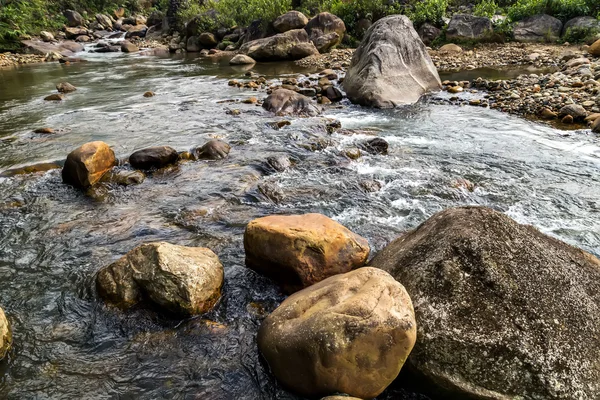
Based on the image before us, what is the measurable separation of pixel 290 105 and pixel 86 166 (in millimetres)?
6199

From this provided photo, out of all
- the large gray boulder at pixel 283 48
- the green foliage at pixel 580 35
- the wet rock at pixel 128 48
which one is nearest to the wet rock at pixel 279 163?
the large gray boulder at pixel 283 48

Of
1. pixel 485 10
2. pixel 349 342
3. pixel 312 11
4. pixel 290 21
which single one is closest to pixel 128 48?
pixel 290 21

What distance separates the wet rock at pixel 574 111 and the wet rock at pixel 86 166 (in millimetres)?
10625

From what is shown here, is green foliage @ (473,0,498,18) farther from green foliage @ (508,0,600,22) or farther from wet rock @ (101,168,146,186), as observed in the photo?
wet rock @ (101,168,146,186)

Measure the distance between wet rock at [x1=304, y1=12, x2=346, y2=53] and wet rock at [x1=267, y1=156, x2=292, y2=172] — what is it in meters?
16.3

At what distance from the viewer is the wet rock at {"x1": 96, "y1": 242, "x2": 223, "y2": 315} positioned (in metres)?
4.17

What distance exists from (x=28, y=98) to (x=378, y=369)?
15.8 meters

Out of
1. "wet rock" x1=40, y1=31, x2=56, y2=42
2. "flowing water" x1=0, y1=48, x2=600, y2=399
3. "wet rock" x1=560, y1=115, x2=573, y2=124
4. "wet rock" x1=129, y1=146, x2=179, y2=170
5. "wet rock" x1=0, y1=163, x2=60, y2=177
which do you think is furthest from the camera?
"wet rock" x1=40, y1=31, x2=56, y2=42

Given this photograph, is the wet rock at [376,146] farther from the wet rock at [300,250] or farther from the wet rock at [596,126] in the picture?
the wet rock at [596,126]

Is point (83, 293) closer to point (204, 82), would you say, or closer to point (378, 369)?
point (378, 369)

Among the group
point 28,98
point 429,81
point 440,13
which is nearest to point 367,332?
point 429,81

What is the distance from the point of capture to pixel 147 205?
6.71 m

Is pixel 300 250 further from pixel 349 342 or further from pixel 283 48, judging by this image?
pixel 283 48

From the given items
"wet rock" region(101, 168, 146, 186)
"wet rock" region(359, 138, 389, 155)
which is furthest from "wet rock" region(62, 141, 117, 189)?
"wet rock" region(359, 138, 389, 155)
